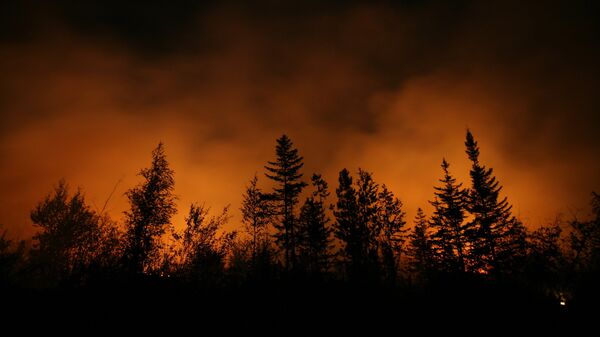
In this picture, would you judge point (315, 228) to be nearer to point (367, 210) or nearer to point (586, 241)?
point (367, 210)

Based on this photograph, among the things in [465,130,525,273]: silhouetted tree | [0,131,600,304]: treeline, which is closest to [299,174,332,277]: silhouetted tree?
[0,131,600,304]: treeline

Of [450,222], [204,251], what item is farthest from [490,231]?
[204,251]

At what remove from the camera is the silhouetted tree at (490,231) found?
32.8 m

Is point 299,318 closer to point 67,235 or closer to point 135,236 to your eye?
point 135,236

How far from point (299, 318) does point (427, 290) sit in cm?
493

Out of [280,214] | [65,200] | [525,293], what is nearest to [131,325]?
[525,293]

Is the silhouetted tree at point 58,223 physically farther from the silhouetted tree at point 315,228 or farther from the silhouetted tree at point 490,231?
the silhouetted tree at point 490,231

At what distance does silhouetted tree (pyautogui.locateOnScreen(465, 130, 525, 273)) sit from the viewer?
32.8 metres

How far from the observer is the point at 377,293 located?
761cm

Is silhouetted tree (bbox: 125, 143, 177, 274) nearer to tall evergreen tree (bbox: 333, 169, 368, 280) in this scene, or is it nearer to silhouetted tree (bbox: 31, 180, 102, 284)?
silhouetted tree (bbox: 31, 180, 102, 284)

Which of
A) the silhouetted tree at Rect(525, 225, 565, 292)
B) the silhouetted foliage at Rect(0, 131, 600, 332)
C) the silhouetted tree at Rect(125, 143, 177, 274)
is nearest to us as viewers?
the silhouetted foliage at Rect(0, 131, 600, 332)

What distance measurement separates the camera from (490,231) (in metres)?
32.8

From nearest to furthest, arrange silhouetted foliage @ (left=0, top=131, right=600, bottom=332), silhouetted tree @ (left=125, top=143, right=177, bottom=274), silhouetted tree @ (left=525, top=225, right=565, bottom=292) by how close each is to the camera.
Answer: silhouetted foliage @ (left=0, top=131, right=600, bottom=332) < silhouetted tree @ (left=125, top=143, right=177, bottom=274) < silhouetted tree @ (left=525, top=225, right=565, bottom=292)

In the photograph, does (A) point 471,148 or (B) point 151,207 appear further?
(A) point 471,148
